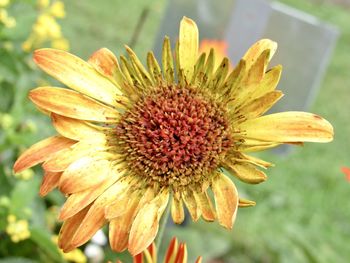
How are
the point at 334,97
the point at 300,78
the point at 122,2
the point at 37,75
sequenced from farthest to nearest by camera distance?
1. the point at 122,2
2. the point at 334,97
3. the point at 300,78
4. the point at 37,75

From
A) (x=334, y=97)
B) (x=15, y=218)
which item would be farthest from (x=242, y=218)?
(x=334, y=97)

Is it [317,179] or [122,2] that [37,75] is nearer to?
[317,179]

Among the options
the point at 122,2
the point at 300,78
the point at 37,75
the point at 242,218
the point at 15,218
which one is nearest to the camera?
the point at 15,218

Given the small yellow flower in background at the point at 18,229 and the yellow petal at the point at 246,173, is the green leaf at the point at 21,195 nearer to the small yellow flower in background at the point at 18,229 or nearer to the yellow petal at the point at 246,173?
the small yellow flower in background at the point at 18,229

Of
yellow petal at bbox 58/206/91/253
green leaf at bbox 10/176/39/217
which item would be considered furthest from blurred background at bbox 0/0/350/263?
yellow petal at bbox 58/206/91/253

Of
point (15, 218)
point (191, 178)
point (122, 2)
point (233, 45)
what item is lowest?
point (15, 218)

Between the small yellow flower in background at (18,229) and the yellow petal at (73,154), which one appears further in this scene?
the small yellow flower in background at (18,229)

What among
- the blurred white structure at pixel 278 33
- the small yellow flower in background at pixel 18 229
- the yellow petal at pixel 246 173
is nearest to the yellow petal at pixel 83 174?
the yellow petal at pixel 246 173
